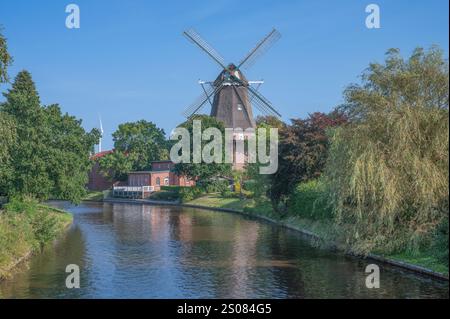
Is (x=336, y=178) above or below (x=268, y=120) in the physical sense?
below

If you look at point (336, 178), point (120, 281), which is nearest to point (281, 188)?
point (336, 178)

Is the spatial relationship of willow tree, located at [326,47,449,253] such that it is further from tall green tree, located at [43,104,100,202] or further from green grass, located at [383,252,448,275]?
tall green tree, located at [43,104,100,202]

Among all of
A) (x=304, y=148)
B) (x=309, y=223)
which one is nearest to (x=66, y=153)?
(x=304, y=148)

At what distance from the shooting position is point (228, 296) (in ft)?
62.6

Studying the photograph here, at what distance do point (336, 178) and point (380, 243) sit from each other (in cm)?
425

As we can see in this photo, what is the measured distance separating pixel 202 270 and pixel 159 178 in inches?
2623

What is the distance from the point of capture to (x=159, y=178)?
294 feet

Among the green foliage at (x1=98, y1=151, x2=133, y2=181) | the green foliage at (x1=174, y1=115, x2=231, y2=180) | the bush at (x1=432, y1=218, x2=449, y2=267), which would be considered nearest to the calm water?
the bush at (x1=432, y1=218, x2=449, y2=267)

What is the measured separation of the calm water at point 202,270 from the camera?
64.1 feet

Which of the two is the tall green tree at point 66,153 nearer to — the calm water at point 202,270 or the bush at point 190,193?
the calm water at point 202,270

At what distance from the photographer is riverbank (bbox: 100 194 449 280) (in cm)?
2248

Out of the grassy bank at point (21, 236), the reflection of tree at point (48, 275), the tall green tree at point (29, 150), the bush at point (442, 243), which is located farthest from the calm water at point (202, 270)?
the tall green tree at point (29, 150)

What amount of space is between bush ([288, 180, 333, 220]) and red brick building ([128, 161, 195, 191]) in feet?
149
